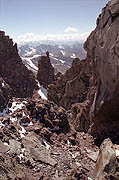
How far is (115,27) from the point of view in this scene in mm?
18219

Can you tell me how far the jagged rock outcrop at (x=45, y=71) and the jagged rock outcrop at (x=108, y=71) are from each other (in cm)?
6492

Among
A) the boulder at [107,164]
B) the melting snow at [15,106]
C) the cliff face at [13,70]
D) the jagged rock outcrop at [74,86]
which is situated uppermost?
the cliff face at [13,70]

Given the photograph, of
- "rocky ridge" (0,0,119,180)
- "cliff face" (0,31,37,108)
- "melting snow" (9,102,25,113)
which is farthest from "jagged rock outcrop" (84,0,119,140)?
"cliff face" (0,31,37,108)

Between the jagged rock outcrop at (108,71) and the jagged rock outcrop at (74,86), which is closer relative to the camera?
the jagged rock outcrop at (108,71)

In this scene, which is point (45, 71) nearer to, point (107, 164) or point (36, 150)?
point (36, 150)

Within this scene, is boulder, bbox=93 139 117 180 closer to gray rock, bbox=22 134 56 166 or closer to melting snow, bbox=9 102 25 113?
gray rock, bbox=22 134 56 166

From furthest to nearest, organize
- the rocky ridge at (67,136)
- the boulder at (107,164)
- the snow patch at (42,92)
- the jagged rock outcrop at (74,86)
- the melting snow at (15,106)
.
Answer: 1. the snow patch at (42,92)
2. the jagged rock outcrop at (74,86)
3. the melting snow at (15,106)
4. the rocky ridge at (67,136)
5. the boulder at (107,164)

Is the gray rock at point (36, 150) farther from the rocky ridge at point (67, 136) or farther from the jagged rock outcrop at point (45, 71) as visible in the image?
the jagged rock outcrop at point (45, 71)

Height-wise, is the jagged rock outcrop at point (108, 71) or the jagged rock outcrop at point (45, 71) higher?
the jagged rock outcrop at point (45, 71)

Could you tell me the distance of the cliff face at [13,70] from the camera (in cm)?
7375

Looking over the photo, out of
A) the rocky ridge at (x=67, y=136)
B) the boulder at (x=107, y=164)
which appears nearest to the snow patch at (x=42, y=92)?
the rocky ridge at (x=67, y=136)

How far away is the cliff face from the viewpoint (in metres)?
73.8

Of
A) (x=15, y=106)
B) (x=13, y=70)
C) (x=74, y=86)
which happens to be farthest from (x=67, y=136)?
(x=13, y=70)

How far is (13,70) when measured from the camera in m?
76.2
